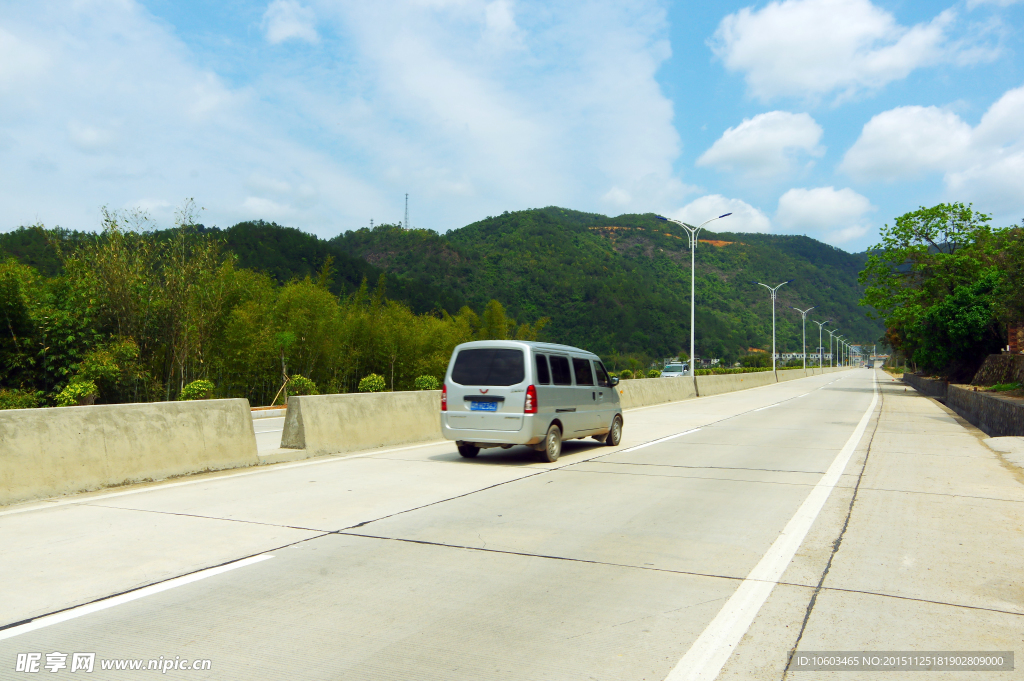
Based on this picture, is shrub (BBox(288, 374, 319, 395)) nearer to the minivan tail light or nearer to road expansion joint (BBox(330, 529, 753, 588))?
the minivan tail light

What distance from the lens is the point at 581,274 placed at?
109 metres

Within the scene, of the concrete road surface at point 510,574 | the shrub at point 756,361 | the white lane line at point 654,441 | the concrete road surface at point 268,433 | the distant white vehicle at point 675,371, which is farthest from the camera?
the shrub at point 756,361

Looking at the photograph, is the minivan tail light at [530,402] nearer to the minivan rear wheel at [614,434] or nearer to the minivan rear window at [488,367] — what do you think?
→ the minivan rear window at [488,367]

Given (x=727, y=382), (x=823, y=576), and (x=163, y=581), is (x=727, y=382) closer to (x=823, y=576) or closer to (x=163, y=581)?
(x=823, y=576)

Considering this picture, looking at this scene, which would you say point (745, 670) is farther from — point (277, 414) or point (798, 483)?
point (277, 414)

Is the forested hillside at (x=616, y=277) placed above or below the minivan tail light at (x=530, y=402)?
above

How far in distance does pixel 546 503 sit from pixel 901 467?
704 cm

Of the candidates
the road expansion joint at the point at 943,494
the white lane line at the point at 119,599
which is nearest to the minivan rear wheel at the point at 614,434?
the road expansion joint at the point at 943,494

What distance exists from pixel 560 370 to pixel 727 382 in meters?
33.1

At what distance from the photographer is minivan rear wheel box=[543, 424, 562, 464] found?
1196cm

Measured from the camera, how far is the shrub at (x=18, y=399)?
18609 millimetres

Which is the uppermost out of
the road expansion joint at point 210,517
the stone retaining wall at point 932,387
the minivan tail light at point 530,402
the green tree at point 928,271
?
the green tree at point 928,271

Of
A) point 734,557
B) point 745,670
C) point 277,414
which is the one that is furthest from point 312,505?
point 277,414

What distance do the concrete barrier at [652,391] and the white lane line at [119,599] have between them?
1913cm
